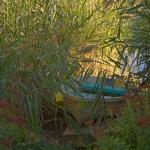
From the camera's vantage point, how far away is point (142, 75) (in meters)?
3.56

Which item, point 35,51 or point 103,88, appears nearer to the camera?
point 103,88

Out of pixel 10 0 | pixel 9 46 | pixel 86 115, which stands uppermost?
pixel 10 0

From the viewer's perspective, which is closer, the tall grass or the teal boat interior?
the tall grass

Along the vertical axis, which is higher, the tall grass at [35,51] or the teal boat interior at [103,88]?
the tall grass at [35,51]

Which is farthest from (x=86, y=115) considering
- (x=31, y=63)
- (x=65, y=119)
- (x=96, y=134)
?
(x=96, y=134)

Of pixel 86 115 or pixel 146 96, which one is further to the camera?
pixel 86 115

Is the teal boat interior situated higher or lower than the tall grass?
lower

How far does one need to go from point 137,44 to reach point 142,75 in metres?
0.22

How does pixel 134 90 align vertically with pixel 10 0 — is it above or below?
below

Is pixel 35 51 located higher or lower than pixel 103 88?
higher

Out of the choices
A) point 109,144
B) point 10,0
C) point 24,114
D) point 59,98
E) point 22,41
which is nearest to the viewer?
point 109,144

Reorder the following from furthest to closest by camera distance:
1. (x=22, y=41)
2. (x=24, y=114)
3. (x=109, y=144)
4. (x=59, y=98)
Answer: (x=22, y=41) < (x=59, y=98) < (x=24, y=114) < (x=109, y=144)

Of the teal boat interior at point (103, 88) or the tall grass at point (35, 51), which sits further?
the teal boat interior at point (103, 88)

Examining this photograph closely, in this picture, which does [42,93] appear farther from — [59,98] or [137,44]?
[137,44]
